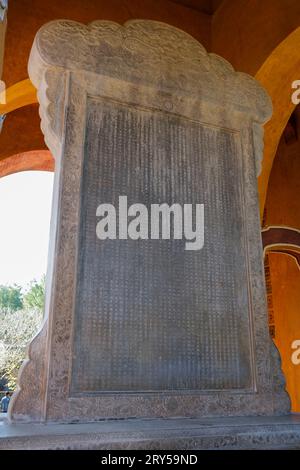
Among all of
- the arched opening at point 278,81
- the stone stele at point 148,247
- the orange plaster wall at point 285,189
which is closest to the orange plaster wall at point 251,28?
the arched opening at point 278,81

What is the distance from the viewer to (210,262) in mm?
2594

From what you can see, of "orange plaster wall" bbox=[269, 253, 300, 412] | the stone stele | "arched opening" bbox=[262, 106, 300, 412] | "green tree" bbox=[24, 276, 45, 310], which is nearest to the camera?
the stone stele

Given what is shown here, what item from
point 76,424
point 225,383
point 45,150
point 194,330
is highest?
point 45,150

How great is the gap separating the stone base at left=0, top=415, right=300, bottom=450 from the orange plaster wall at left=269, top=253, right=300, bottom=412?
4445 millimetres

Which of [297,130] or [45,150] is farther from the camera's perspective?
[297,130]

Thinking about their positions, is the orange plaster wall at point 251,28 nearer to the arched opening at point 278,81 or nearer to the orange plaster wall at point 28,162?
the arched opening at point 278,81

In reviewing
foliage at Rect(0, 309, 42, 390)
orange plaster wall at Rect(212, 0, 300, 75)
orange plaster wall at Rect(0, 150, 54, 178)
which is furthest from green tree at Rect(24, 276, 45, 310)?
orange plaster wall at Rect(212, 0, 300, 75)

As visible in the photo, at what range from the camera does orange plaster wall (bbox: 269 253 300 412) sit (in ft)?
20.0

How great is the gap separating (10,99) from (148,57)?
7.98ft

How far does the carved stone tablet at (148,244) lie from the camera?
6.96 ft

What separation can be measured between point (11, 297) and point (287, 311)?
14175mm

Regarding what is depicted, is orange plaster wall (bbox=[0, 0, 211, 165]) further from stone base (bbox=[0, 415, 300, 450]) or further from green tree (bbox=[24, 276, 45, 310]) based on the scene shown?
green tree (bbox=[24, 276, 45, 310])
